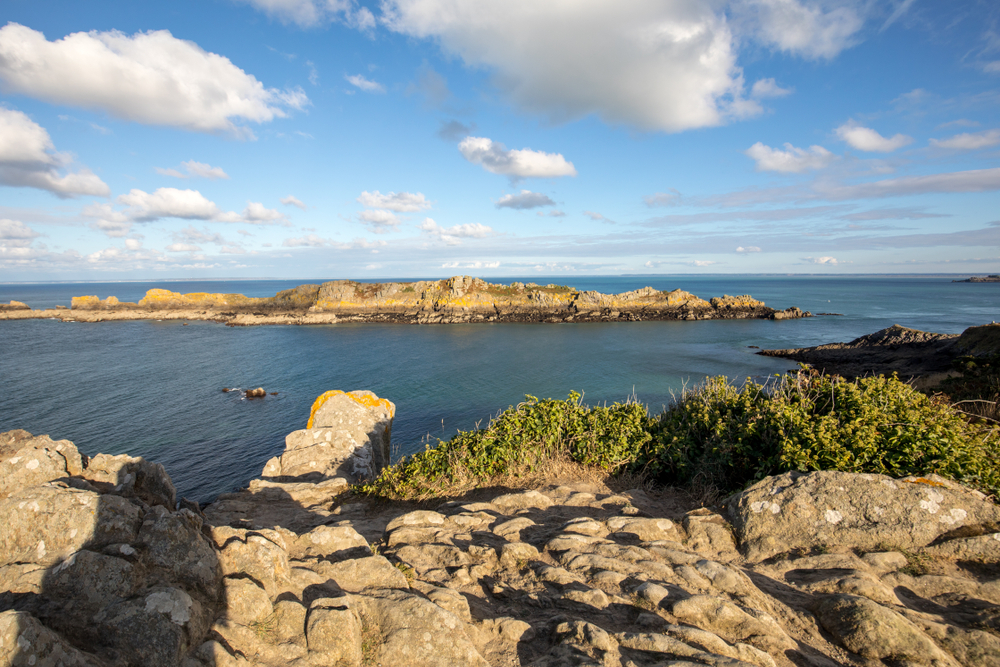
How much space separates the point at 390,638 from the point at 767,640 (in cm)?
318

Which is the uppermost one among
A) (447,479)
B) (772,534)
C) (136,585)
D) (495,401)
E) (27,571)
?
(27,571)

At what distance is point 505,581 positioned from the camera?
4676 mm

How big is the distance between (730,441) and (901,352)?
4081 cm

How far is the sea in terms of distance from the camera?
80.6 feet

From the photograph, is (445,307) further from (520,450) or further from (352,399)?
(520,450)

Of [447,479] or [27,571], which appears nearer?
[27,571]

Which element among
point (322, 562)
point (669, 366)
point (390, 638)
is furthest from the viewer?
point (669, 366)

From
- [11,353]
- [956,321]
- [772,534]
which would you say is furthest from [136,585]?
[956,321]

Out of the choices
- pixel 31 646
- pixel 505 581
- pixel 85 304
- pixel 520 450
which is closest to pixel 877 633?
pixel 505 581

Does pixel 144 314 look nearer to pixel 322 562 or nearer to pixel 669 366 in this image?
pixel 669 366

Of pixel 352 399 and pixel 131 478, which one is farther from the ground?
pixel 131 478

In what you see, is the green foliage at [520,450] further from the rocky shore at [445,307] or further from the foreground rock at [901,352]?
the rocky shore at [445,307]

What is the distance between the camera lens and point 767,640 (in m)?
3.62

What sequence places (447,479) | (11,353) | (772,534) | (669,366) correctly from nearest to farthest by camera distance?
(772,534)
(447,479)
(669,366)
(11,353)
